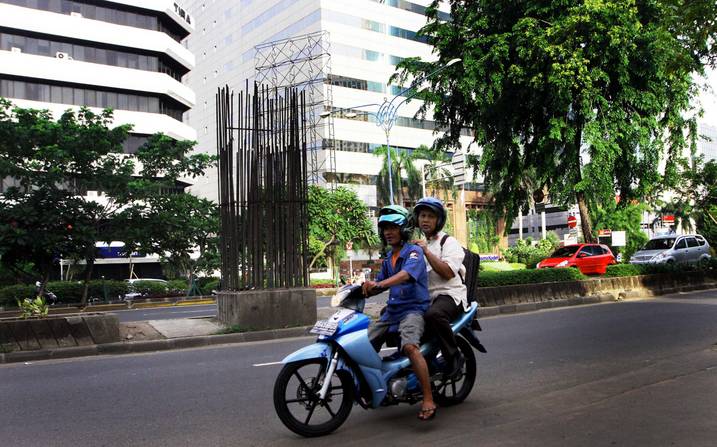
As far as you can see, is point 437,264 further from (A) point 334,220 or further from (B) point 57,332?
(A) point 334,220

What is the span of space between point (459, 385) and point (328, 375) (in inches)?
70.9

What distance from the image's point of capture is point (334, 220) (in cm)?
3784

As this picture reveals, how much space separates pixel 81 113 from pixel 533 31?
56.2ft

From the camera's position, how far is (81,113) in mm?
23578

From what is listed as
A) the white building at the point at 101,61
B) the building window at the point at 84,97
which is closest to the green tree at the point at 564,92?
the white building at the point at 101,61

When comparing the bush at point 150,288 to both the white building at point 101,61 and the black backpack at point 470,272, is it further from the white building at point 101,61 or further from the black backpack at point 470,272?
the black backpack at point 470,272

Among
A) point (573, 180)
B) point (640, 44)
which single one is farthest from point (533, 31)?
point (573, 180)

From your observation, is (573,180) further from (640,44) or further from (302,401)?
(302,401)

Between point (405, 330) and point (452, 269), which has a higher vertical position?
point (452, 269)

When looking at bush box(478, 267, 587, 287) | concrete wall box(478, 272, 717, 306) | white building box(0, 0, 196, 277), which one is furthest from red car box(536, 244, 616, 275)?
white building box(0, 0, 196, 277)

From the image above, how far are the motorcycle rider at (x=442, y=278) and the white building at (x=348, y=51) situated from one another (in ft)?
159

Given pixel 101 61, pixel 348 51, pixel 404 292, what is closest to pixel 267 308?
pixel 404 292

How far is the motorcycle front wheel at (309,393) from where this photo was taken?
14.8 ft

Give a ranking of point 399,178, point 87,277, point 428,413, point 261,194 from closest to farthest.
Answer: point 428,413 → point 261,194 → point 87,277 → point 399,178
